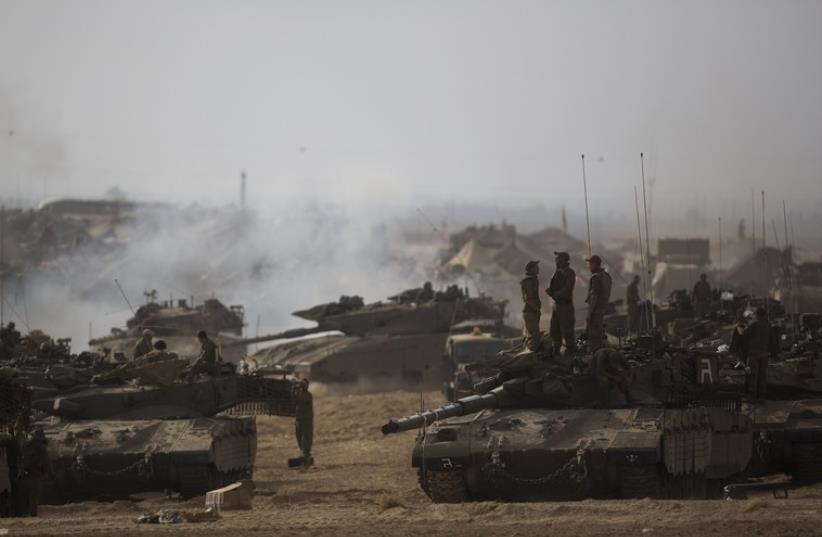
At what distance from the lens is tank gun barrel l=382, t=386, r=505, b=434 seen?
19.5 metres

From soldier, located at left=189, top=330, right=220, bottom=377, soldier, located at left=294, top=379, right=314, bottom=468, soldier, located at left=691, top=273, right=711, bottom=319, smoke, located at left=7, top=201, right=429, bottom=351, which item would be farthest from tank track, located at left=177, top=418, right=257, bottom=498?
smoke, located at left=7, top=201, right=429, bottom=351

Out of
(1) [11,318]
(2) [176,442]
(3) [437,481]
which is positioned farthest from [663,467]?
(1) [11,318]

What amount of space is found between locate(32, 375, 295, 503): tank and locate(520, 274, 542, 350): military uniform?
186 inches

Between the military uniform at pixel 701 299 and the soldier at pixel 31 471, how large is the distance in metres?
21.8

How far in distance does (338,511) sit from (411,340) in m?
26.1

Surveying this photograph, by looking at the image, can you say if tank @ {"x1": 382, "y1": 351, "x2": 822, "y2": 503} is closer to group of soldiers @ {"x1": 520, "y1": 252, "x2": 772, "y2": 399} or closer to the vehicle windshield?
group of soldiers @ {"x1": 520, "y1": 252, "x2": 772, "y2": 399}

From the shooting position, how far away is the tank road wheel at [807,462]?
21.6m

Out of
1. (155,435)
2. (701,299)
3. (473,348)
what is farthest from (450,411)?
(701,299)

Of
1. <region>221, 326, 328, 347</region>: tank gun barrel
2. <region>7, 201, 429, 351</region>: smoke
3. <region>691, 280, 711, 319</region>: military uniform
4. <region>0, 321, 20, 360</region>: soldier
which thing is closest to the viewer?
<region>0, 321, 20, 360</region>: soldier

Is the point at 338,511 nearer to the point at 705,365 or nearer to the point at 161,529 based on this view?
the point at 161,529

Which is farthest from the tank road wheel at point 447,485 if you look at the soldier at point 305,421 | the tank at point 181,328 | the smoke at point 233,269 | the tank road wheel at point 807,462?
the smoke at point 233,269

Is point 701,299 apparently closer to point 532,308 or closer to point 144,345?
point 144,345

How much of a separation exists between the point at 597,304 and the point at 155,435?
6669 millimetres

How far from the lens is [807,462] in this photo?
2169 centimetres
